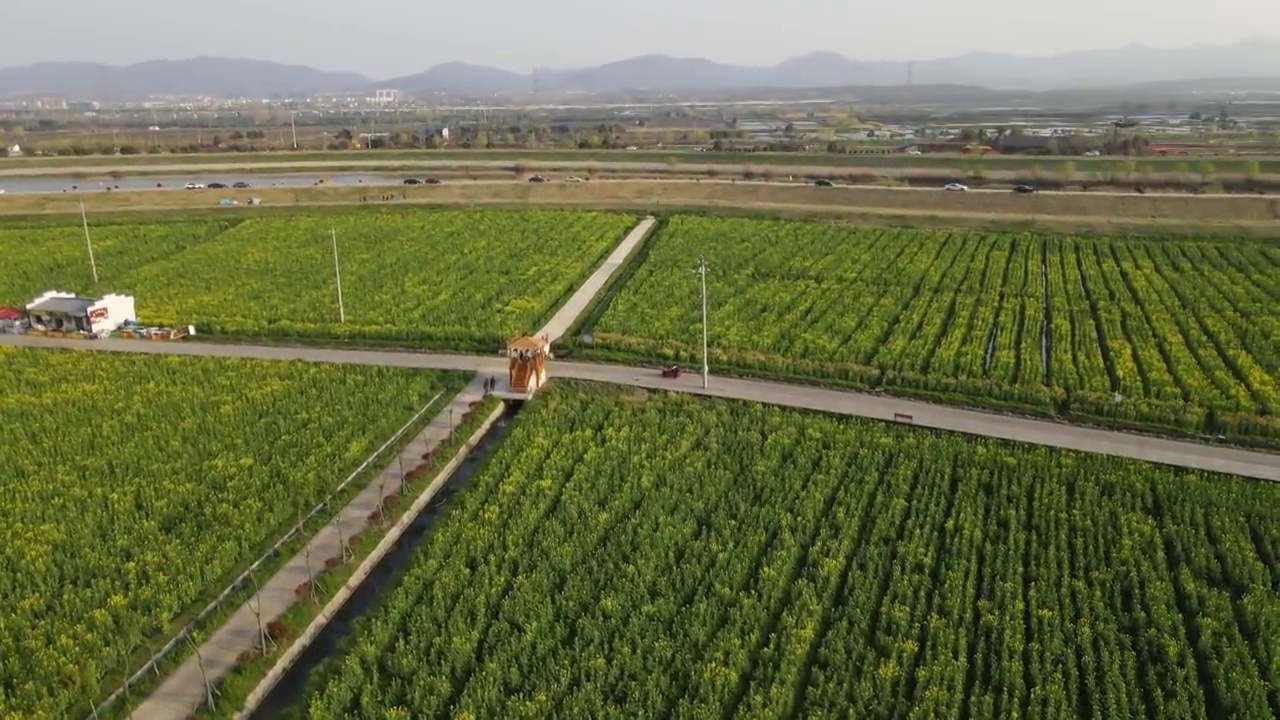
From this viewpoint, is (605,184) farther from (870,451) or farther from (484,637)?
(484,637)

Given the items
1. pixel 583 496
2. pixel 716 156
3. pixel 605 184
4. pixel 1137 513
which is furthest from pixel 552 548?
pixel 716 156

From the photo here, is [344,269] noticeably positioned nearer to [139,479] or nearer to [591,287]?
[591,287]

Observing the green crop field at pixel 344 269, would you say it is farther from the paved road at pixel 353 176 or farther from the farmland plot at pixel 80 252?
the paved road at pixel 353 176

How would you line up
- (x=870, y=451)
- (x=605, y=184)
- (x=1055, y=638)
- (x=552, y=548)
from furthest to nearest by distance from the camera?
1. (x=605, y=184)
2. (x=870, y=451)
3. (x=552, y=548)
4. (x=1055, y=638)

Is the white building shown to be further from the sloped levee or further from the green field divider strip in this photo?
the sloped levee

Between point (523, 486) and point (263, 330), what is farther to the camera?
point (263, 330)

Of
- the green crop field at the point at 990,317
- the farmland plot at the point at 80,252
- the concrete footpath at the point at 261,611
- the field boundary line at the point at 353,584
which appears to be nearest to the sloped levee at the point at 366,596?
the field boundary line at the point at 353,584

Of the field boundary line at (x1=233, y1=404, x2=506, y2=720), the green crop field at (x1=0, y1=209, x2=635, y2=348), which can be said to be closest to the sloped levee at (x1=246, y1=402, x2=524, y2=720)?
the field boundary line at (x1=233, y1=404, x2=506, y2=720)
